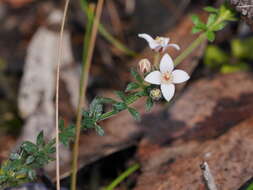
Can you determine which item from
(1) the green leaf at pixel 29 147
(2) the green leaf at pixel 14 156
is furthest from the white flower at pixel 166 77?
(2) the green leaf at pixel 14 156

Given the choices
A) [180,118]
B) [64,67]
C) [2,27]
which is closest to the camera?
[180,118]

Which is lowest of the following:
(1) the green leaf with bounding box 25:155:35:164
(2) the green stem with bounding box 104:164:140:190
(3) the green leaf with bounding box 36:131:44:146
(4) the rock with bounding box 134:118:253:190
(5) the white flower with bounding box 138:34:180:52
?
(4) the rock with bounding box 134:118:253:190

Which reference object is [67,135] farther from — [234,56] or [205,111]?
[234,56]

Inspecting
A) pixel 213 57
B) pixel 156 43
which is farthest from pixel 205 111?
pixel 156 43

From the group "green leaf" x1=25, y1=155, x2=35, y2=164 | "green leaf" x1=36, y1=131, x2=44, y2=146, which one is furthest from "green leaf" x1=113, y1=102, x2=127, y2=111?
"green leaf" x1=25, y1=155, x2=35, y2=164

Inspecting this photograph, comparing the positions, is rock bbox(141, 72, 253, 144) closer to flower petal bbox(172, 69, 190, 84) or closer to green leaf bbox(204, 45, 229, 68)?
green leaf bbox(204, 45, 229, 68)

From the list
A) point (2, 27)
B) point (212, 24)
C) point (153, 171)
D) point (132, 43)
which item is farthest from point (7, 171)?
point (2, 27)

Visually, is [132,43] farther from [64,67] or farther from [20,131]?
[20,131]

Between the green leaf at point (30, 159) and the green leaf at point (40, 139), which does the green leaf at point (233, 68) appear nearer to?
the green leaf at point (40, 139)
